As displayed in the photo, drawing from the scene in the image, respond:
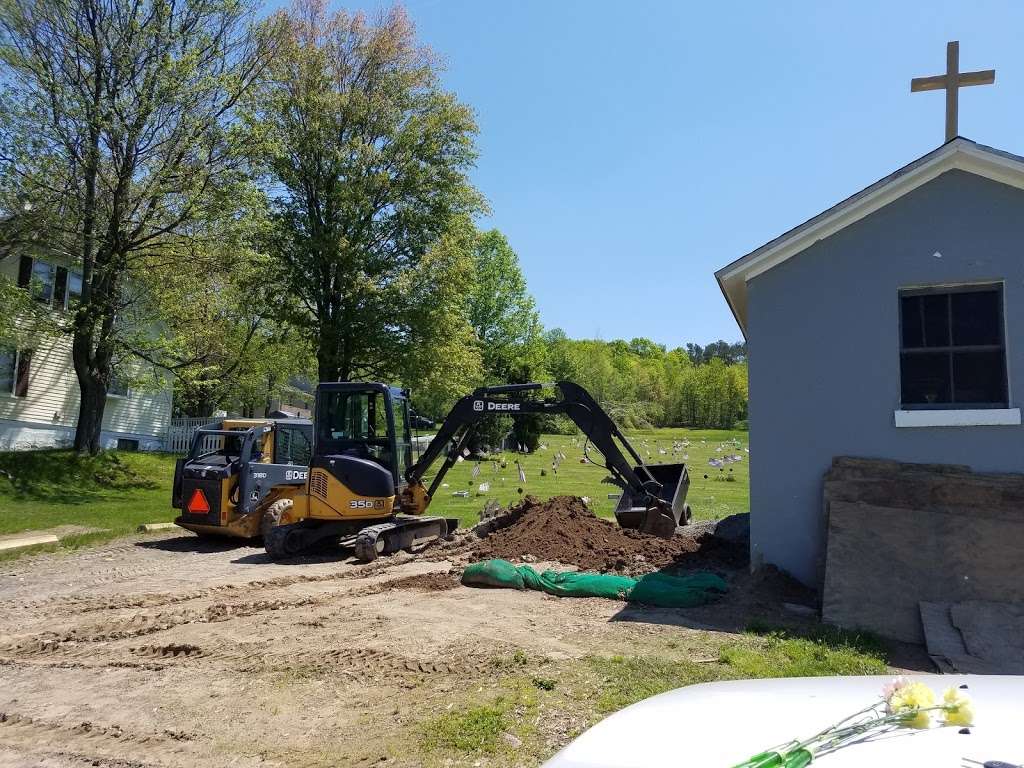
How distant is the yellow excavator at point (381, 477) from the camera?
42.3 ft

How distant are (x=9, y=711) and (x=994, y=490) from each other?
9135mm

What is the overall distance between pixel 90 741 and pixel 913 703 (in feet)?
17.1

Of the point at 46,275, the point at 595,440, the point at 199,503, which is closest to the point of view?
the point at 595,440

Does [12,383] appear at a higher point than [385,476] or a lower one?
higher

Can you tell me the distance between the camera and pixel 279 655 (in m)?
7.05

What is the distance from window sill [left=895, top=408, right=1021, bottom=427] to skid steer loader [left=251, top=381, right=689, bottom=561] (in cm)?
458

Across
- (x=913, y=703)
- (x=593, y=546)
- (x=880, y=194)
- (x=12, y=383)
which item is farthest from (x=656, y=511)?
(x=12, y=383)

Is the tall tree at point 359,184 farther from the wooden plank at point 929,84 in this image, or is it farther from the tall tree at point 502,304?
the tall tree at point 502,304

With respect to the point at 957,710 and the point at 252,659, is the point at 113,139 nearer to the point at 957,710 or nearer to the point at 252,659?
the point at 252,659

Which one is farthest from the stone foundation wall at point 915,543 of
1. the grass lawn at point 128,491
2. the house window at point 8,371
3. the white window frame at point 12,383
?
the white window frame at point 12,383

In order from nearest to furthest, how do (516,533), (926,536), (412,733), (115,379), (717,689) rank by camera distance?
(717,689) → (412,733) → (926,536) → (516,533) → (115,379)

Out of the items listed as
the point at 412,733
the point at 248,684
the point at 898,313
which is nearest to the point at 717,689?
the point at 412,733

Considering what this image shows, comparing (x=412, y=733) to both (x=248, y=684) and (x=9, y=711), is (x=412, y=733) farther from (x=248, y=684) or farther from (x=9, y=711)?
(x=9, y=711)

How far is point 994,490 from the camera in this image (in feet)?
26.8
